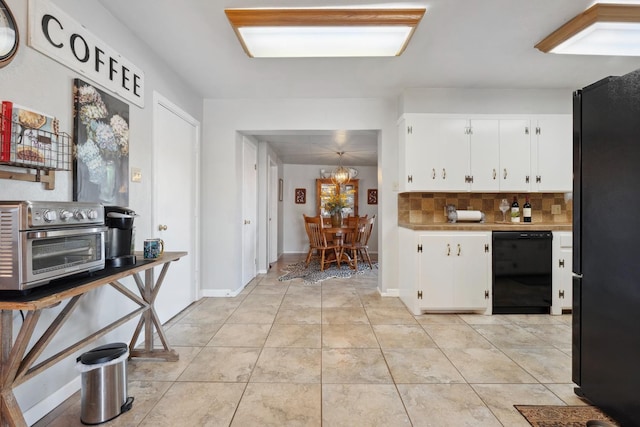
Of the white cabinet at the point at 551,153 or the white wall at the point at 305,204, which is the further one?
the white wall at the point at 305,204

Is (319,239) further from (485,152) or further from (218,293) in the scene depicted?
(485,152)

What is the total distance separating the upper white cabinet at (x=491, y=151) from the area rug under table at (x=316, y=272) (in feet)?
6.95

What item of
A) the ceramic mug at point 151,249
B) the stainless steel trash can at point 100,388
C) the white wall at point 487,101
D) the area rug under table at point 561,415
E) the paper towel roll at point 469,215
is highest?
the white wall at point 487,101

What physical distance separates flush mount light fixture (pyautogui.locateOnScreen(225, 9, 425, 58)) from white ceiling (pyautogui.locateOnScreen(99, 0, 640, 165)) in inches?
2.3

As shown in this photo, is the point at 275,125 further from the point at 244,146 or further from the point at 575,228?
the point at 575,228

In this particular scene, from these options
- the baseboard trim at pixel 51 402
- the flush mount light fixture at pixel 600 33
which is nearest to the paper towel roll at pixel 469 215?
the flush mount light fixture at pixel 600 33

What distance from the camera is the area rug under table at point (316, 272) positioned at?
4.58 meters

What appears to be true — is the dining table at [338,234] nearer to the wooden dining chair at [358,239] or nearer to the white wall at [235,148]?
the wooden dining chair at [358,239]

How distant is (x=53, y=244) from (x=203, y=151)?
2523 millimetres

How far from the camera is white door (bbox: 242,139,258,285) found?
4008mm

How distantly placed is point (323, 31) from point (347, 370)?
7.70 feet

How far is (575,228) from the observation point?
5.48 feet

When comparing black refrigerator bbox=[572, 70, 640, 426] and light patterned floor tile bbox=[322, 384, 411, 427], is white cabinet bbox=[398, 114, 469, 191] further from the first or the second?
light patterned floor tile bbox=[322, 384, 411, 427]

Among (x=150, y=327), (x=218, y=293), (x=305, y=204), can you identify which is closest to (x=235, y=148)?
(x=218, y=293)
